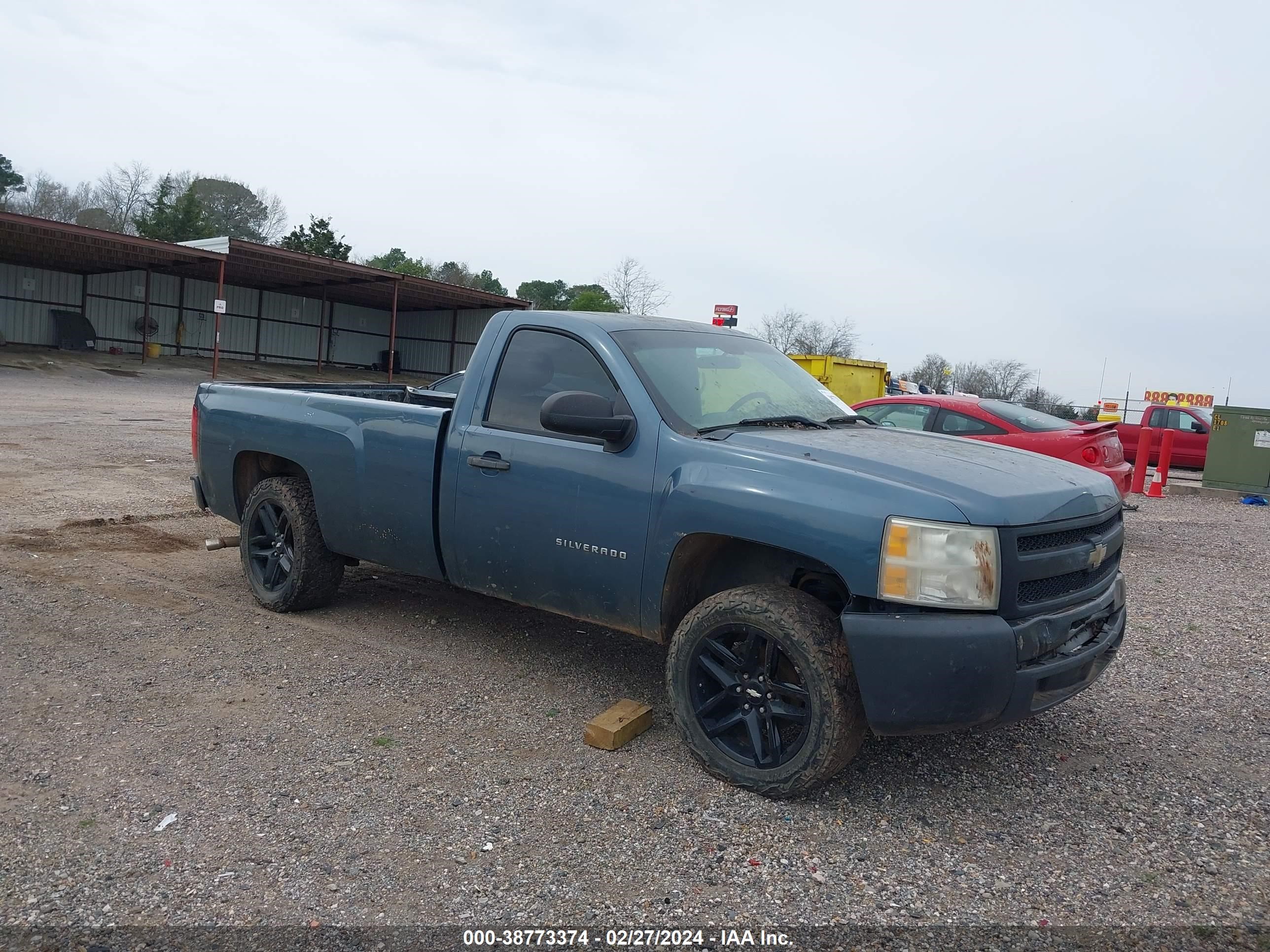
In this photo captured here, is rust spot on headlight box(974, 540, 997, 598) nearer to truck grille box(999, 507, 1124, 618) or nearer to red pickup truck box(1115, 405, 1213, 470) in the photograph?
truck grille box(999, 507, 1124, 618)

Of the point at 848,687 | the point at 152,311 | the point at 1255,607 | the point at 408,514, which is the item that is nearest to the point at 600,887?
the point at 848,687

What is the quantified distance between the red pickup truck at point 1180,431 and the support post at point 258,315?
33091mm

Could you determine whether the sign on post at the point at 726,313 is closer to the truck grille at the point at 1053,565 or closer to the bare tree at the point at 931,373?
the truck grille at the point at 1053,565

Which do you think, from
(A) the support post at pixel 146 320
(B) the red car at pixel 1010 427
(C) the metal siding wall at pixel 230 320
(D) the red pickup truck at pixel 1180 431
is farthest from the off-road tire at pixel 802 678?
(C) the metal siding wall at pixel 230 320

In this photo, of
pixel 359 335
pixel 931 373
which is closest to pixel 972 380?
pixel 931 373

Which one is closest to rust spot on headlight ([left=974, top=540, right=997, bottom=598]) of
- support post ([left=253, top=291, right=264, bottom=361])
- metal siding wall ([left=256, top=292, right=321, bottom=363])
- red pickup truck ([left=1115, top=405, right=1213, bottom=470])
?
red pickup truck ([left=1115, top=405, right=1213, bottom=470])

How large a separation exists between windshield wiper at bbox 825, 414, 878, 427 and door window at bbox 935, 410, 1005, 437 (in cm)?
517

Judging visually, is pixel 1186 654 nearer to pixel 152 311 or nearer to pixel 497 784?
pixel 497 784

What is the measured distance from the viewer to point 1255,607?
6.91 m

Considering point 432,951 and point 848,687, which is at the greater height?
point 848,687

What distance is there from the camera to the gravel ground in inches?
113

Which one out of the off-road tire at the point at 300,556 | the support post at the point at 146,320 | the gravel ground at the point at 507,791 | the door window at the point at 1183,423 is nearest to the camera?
the gravel ground at the point at 507,791

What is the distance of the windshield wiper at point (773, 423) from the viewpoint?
4.09 m

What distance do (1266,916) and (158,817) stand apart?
356 cm
